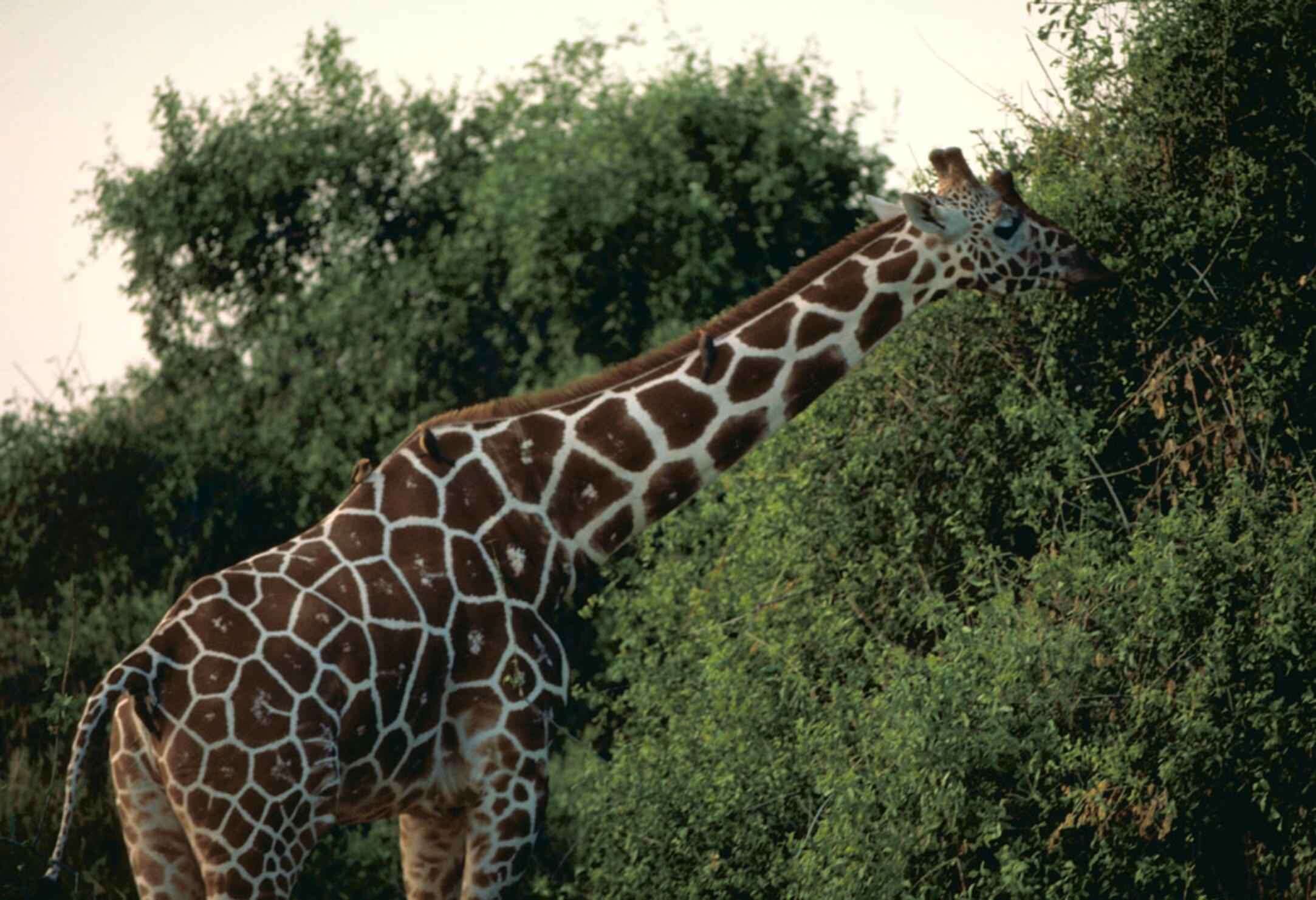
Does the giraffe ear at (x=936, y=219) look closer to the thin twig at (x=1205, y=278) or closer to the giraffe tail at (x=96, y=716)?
the thin twig at (x=1205, y=278)

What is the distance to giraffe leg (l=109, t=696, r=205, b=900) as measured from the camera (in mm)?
7395

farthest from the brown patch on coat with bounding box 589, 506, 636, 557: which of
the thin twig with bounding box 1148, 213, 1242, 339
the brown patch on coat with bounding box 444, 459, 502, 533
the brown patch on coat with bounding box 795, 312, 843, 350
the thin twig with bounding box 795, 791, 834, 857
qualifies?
the thin twig with bounding box 1148, 213, 1242, 339

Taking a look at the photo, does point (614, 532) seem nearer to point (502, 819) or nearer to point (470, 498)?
point (470, 498)

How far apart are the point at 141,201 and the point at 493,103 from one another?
160 inches

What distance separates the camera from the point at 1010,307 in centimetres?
1089

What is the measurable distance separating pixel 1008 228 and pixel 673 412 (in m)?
1.84

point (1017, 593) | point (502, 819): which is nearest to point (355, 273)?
point (1017, 593)

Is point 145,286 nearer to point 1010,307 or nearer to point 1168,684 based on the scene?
point 1010,307

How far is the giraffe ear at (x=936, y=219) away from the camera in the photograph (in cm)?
859

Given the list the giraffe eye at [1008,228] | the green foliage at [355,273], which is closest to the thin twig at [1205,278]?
the giraffe eye at [1008,228]

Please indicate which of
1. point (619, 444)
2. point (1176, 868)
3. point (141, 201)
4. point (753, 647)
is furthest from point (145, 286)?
point (1176, 868)

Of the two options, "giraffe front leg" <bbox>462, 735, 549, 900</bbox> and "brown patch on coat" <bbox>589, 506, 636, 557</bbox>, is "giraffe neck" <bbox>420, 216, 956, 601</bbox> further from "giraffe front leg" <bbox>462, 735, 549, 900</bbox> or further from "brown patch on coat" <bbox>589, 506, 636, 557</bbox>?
"giraffe front leg" <bbox>462, 735, 549, 900</bbox>

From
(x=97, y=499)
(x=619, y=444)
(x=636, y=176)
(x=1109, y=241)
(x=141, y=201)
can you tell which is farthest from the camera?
(x=141, y=201)

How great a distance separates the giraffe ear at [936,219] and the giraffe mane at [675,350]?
7.8 inches
